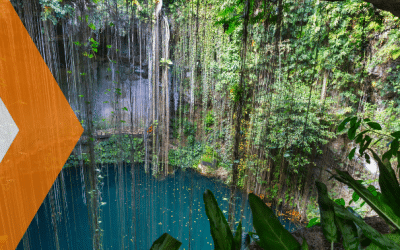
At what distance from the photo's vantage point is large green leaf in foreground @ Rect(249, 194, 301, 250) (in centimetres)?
30

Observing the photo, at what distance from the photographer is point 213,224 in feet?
1.04

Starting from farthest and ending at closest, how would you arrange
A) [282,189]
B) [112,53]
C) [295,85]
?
[112,53] < [282,189] < [295,85]

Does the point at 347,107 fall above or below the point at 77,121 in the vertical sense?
above

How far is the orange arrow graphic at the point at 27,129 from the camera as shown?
3.35 m

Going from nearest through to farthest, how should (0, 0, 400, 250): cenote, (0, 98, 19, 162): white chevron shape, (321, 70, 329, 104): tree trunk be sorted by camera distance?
(0, 0, 400, 250): cenote → (321, 70, 329, 104): tree trunk → (0, 98, 19, 162): white chevron shape

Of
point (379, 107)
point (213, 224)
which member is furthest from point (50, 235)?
point (379, 107)

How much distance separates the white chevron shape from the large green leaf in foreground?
5.41 m

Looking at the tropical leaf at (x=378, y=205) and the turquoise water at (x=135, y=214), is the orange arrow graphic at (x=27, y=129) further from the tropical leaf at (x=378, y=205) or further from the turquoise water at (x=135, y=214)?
the tropical leaf at (x=378, y=205)

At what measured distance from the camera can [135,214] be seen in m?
3.85

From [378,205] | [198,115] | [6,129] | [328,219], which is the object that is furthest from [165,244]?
[6,129]

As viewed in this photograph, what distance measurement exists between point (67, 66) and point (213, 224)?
6530 millimetres

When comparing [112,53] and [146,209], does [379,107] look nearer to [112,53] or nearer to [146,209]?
[146,209]

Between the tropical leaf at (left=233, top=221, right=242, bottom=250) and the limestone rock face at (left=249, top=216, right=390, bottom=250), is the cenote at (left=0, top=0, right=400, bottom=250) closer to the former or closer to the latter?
the limestone rock face at (left=249, top=216, right=390, bottom=250)

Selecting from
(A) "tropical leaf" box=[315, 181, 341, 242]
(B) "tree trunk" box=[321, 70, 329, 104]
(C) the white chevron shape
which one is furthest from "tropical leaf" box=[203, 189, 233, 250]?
(C) the white chevron shape
